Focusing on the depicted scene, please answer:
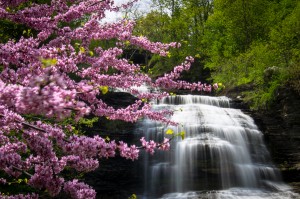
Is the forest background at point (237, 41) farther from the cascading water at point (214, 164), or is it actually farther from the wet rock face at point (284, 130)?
the cascading water at point (214, 164)

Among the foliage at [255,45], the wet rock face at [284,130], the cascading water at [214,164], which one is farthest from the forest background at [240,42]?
the cascading water at [214,164]

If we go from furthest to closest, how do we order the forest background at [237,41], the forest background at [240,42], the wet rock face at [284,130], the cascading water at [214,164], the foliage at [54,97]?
the forest background at [240,42] < the forest background at [237,41] < the wet rock face at [284,130] < the cascading water at [214,164] < the foliage at [54,97]

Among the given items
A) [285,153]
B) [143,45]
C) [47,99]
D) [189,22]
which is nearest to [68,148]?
[47,99]

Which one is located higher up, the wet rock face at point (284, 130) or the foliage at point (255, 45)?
the foliage at point (255, 45)

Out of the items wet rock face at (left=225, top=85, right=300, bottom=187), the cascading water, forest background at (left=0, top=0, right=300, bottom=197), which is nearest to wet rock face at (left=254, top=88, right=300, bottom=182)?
wet rock face at (left=225, top=85, right=300, bottom=187)

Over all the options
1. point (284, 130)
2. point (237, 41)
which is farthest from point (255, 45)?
point (284, 130)

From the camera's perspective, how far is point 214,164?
14352mm

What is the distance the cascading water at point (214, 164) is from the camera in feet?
44.9

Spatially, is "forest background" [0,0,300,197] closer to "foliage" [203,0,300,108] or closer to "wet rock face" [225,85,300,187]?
"foliage" [203,0,300,108]

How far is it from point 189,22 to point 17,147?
3559cm

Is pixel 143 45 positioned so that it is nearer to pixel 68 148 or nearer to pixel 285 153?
pixel 68 148

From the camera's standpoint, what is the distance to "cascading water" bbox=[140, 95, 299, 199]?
1368cm

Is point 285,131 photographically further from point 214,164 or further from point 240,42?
point 240,42

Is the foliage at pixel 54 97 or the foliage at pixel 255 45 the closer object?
the foliage at pixel 54 97
